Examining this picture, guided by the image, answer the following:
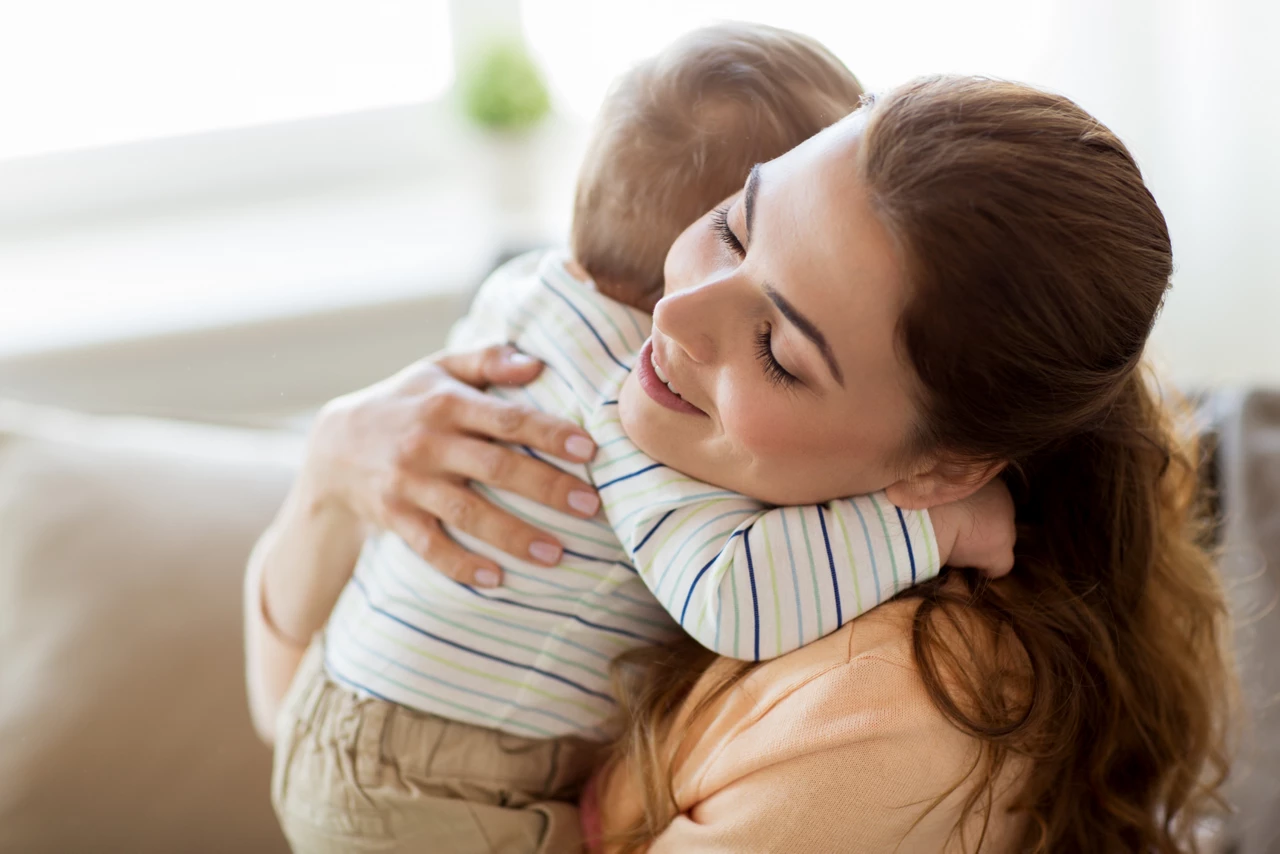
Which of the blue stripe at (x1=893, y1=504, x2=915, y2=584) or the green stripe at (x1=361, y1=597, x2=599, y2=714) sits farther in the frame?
the green stripe at (x1=361, y1=597, x2=599, y2=714)

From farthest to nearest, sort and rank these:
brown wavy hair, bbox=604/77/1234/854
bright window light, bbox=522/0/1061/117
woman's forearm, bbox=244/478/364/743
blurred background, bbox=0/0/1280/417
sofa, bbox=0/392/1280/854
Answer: bright window light, bbox=522/0/1061/117 < blurred background, bbox=0/0/1280/417 < sofa, bbox=0/392/1280/854 < woman's forearm, bbox=244/478/364/743 < brown wavy hair, bbox=604/77/1234/854

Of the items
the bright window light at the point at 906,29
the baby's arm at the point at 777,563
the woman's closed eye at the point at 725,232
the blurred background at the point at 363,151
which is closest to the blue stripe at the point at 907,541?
the baby's arm at the point at 777,563

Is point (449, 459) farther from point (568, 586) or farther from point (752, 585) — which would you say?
point (752, 585)

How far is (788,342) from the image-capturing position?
0.73 meters

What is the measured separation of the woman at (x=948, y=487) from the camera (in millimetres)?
673

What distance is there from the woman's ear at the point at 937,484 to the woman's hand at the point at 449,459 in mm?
247

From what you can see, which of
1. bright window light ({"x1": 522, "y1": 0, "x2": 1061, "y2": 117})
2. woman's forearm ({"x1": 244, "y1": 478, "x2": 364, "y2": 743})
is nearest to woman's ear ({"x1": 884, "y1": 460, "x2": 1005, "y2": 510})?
woman's forearm ({"x1": 244, "y1": 478, "x2": 364, "y2": 743})

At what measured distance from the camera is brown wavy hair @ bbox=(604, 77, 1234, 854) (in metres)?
0.66

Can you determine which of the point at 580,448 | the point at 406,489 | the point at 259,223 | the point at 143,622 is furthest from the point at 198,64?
the point at 580,448

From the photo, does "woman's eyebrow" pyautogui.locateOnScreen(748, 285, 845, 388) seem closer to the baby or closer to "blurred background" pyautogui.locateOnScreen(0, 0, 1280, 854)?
the baby

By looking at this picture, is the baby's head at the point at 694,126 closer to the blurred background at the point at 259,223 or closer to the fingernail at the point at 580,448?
the fingernail at the point at 580,448

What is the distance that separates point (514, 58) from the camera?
2.15 m

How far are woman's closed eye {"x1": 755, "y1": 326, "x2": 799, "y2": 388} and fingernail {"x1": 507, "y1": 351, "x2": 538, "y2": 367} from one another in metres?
0.30

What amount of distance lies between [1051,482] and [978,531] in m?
0.13
